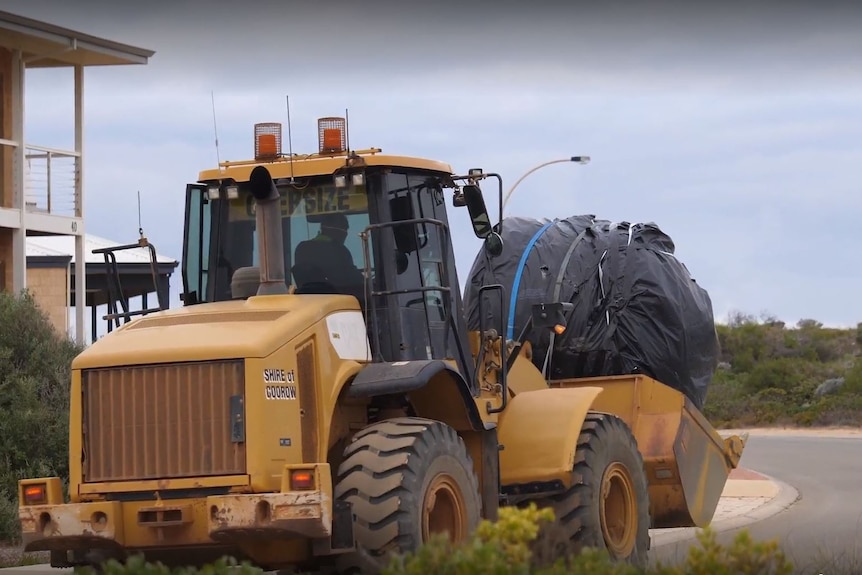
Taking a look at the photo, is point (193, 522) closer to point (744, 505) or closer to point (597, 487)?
point (597, 487)

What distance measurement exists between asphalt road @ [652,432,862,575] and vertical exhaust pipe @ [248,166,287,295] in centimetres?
325

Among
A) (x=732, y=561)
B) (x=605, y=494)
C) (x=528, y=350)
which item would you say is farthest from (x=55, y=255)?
(x=732, y=561)

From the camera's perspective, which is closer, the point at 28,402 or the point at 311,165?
the point at 311,165

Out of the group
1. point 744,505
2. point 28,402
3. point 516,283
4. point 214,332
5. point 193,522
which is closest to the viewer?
point 193,522

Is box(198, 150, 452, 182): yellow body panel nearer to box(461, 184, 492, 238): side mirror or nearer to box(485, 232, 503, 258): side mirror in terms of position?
box(461, 184, 492, 238): side mirror

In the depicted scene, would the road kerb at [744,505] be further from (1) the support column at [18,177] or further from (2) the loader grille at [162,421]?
(1) the support column at [18,177]

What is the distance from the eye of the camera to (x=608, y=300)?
14.5 m

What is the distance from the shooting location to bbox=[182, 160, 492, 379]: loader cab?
10.4 meters

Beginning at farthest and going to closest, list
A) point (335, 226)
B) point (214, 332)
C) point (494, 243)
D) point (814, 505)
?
point (814, 505) < point (494, 243) < point (335, 226) < point (214, 332)

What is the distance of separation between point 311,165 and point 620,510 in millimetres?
3907

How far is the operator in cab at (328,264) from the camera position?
34.4 feet

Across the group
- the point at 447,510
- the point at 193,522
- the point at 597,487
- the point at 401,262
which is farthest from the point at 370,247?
the point at 597,487

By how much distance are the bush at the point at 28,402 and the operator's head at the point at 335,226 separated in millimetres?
5879

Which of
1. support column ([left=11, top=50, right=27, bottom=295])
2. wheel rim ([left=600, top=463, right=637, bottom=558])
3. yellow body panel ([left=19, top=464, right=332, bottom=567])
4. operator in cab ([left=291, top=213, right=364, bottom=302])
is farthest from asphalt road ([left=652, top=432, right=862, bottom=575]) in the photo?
support column ([left=11, top=50, right=27, bottom=295])
